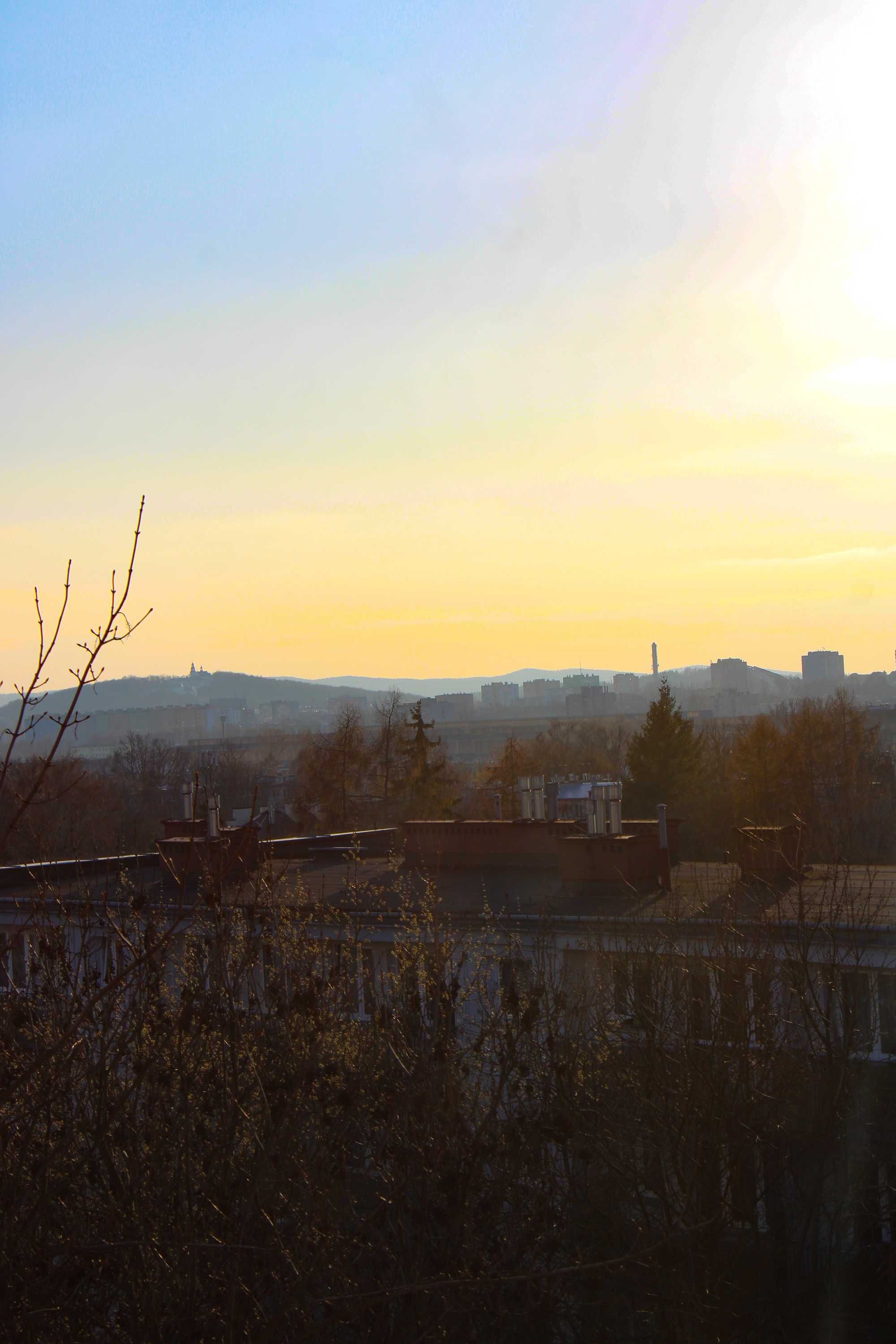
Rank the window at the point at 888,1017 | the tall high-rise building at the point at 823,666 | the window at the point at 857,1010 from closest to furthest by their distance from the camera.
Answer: the window at the point at 857,1010 → the window at the point at 888,1017 → the tall high-rise building at the point at 823,666

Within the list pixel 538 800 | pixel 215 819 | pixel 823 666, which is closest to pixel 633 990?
pixel 538 800

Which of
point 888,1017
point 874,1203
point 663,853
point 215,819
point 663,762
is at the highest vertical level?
point 663,762

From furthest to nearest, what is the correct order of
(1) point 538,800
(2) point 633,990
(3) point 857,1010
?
1. (1) point 538,800
2. (3) point 857,1010
3. (2) point 633,990

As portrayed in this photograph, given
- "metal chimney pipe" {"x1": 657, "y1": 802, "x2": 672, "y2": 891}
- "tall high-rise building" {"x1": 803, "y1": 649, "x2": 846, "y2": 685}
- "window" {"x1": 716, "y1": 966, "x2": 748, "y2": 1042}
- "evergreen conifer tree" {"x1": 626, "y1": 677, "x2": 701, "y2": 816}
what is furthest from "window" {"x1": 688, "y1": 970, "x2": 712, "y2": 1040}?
"tall high-rise building" {"x1": 803, "y1": 649, "x2": 846, "y2": 685}

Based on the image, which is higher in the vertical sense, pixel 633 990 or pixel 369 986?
pixel 369 986

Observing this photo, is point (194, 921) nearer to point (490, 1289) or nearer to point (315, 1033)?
point (315, 1033)

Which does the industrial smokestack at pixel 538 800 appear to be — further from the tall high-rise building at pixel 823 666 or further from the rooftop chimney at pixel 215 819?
the tall high-rise building at pixel 823 666

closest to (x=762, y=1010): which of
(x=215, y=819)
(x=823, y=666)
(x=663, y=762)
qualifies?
(x=215, y=819)

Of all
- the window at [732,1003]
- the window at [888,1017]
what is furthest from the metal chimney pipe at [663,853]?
the window at [732,1003]

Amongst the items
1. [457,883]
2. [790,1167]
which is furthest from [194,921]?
[457,883]

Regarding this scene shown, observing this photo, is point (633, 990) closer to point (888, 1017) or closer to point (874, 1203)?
point (874, 1203)

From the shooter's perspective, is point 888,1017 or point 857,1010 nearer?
point 857,1010

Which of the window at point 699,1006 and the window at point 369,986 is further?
the window at point 699,1006

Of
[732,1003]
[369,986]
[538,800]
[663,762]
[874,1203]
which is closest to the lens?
[369,986]
